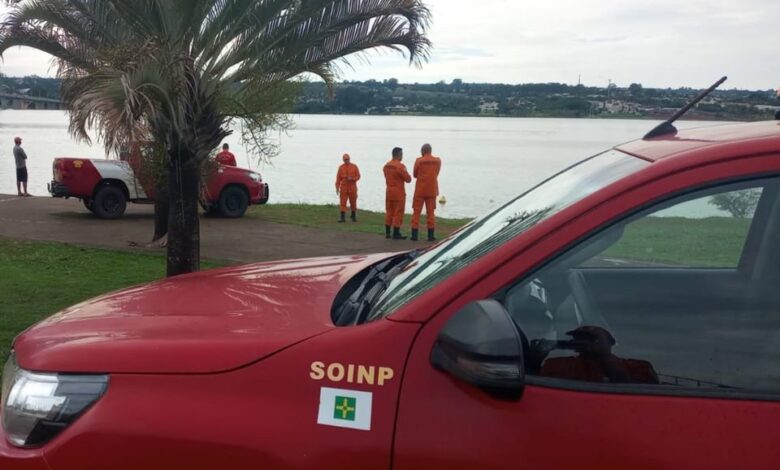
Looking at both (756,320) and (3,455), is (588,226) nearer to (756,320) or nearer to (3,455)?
(756,320)

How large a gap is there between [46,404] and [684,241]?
6.09ft

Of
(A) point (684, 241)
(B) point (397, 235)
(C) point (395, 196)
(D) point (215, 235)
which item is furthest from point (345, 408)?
(D) point (215, 235)

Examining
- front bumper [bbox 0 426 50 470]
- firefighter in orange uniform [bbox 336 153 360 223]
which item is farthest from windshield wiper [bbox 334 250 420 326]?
firefighter in orange uniform [bbox 336 153 360 223]

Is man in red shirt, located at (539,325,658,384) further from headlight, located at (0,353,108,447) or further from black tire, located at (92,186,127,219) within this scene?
black tire, located at (92,186,127,219)

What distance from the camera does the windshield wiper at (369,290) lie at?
2.59m

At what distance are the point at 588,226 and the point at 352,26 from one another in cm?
730

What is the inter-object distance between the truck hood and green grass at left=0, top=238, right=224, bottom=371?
3953 mm

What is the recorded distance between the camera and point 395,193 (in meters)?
15.7

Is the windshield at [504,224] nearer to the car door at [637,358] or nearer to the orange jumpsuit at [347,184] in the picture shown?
the car door at [637,358]

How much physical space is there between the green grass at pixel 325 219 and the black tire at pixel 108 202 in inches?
114

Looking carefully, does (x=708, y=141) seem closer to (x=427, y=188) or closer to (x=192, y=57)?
(x=192, y=57)

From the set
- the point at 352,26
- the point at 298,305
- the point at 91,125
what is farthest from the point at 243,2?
the point at 298,305

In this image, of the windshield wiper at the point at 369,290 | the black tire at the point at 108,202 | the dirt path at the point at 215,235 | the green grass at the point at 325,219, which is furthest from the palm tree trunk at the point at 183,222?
the black tire at the point at 108,202

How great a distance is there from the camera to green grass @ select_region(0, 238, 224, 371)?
8.01m
